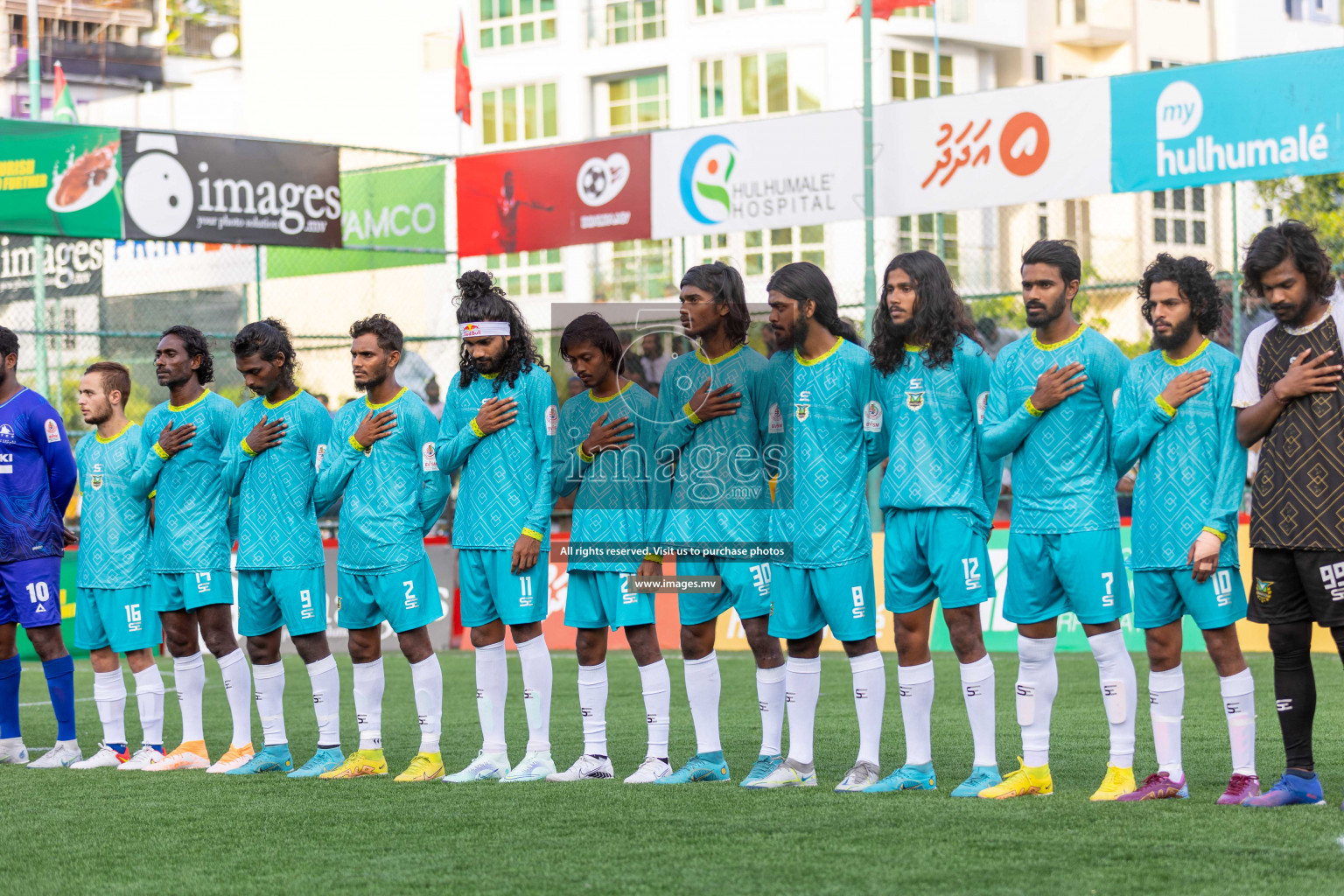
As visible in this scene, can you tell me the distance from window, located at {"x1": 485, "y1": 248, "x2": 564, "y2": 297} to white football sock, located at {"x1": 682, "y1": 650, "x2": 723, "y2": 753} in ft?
104

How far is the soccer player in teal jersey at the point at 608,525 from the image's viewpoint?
7.41 metres

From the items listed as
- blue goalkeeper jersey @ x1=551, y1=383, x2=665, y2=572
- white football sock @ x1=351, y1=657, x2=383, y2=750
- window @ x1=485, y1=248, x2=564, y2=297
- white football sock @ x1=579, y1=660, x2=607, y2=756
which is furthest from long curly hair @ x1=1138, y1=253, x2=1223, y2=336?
window @ x1=485, y1=248, x2=564, y2=297

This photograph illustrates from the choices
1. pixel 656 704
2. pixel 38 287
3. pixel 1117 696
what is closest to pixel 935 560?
pixel 1117 696

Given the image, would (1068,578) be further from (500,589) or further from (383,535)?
(383,535)

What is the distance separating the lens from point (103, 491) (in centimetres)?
883

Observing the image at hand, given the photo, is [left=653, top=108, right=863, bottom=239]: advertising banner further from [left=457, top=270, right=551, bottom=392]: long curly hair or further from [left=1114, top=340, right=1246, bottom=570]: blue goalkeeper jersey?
[left=1114, top=340, right=1246, bottom=570]: blue goalkeeper jersey

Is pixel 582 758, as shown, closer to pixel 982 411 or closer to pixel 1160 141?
pixel 982 411

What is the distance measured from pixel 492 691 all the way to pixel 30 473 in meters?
2.98

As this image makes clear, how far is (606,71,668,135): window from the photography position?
43.5 meters

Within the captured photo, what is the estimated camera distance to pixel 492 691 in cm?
774

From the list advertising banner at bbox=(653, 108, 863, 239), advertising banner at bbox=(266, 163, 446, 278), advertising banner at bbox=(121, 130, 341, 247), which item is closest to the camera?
advertising banner at bbox=(653, 108, 863, 239)

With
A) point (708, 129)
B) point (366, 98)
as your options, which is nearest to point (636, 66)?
point (366, 98)

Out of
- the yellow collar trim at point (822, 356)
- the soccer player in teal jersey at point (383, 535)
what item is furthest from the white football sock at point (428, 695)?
the yellow collar trim at point (822, 356)

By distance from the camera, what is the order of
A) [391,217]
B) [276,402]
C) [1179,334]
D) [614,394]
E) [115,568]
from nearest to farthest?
1. [1179,334]
2. [614,394]
3. [276,402]
4. [115,568]
5. [391,217]
